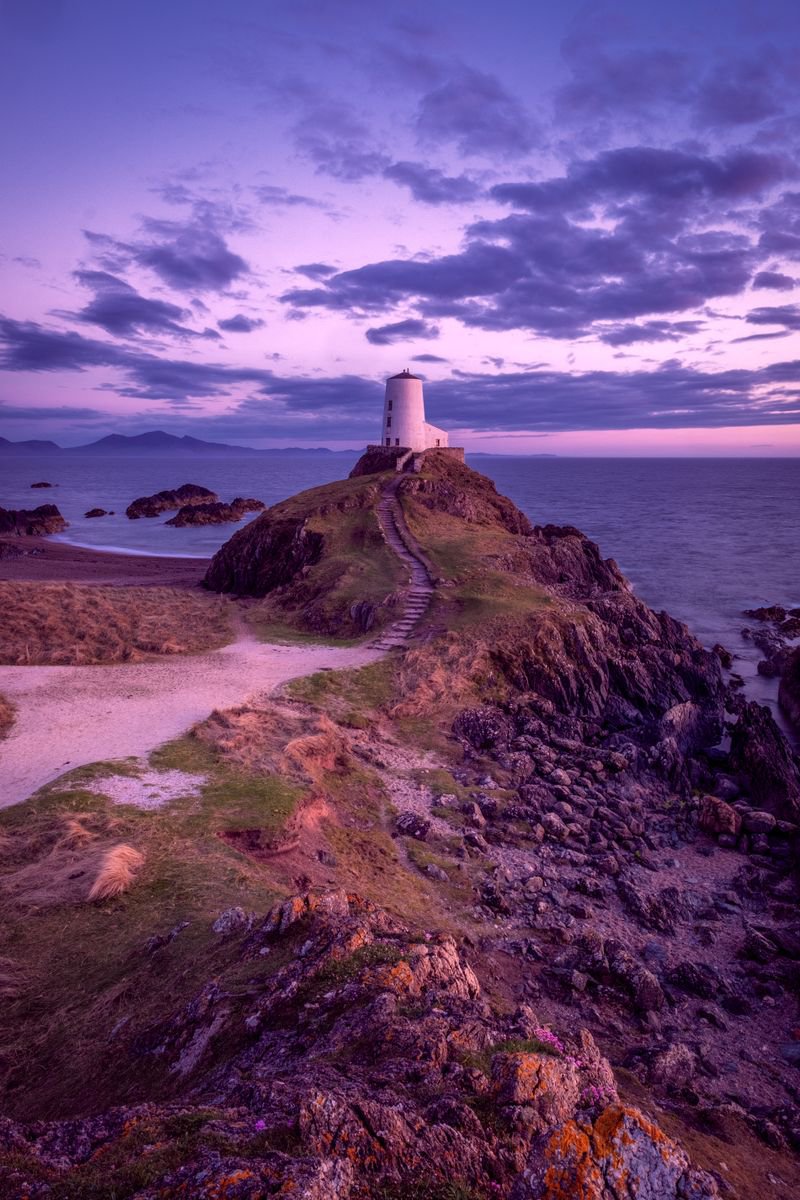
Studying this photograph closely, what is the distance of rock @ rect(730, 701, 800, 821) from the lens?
22547mm

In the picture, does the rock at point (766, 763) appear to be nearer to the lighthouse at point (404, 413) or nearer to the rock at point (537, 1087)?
the rock at point (537, 1087)

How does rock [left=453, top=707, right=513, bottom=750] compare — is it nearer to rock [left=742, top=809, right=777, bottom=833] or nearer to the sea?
rock [left=742, top=809, right=777, bottom=833]

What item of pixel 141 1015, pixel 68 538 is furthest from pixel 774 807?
pixel 68 538

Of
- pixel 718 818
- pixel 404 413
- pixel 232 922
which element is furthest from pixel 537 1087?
pixel 404 413

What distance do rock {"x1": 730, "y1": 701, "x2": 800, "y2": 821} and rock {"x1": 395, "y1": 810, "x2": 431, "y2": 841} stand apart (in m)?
12.2

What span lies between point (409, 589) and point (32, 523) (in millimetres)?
68016

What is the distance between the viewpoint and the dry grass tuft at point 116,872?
1195cm

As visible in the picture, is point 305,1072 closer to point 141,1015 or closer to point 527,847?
point 141,1015

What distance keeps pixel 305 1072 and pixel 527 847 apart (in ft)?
42.0

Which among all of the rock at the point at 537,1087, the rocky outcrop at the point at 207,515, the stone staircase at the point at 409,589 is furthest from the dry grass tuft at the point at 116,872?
the rocky outcrop at the point at 207,515

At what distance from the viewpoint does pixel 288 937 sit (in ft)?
31.7

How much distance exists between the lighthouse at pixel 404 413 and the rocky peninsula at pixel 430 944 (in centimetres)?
3257

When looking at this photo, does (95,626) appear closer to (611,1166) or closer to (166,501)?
(611,1166)

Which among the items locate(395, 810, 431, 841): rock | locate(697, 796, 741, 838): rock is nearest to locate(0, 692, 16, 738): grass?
locate(395, 810, 431, 841): rock
